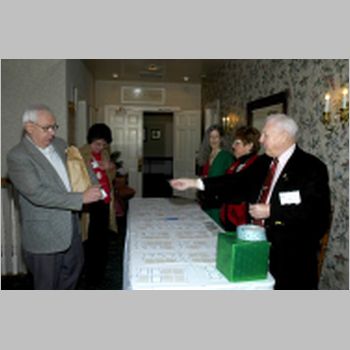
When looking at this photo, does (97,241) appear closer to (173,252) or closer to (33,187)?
(33,187)

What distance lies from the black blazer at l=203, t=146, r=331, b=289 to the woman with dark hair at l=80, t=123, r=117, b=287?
1308mm

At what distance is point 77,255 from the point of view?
2066 millimetres

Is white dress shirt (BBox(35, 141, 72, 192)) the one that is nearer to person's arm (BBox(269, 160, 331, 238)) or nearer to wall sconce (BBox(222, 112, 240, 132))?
person's arm (BBox(269, 160, 331, 238))

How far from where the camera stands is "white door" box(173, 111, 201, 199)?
306 inches

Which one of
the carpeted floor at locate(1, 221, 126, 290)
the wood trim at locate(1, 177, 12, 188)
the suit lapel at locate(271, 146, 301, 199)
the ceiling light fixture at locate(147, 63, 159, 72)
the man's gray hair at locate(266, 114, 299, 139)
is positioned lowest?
the carpeted floor at locate(1, 221, 126, 290)

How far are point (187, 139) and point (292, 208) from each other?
618cm

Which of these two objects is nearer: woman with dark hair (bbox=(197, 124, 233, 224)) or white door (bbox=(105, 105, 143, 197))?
woman with dark hair (bbox=(197, 124, 233, 224))

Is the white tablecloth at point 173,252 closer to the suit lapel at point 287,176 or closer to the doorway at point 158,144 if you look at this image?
the suit lapel at point 287,176

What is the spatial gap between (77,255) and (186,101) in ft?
20.6

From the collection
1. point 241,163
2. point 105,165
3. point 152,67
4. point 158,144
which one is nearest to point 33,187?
point 105,165

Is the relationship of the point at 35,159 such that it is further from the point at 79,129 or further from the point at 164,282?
the point at 79,129

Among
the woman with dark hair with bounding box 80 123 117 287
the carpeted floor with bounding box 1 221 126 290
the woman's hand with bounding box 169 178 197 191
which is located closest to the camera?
the woman's hand with bounding box 169 178 197 191

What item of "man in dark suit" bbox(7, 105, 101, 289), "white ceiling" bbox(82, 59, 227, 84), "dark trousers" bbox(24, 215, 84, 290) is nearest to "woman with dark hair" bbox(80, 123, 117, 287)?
"dark trousers" bbox(24, 215, 84, 290)

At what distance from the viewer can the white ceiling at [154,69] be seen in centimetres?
551
